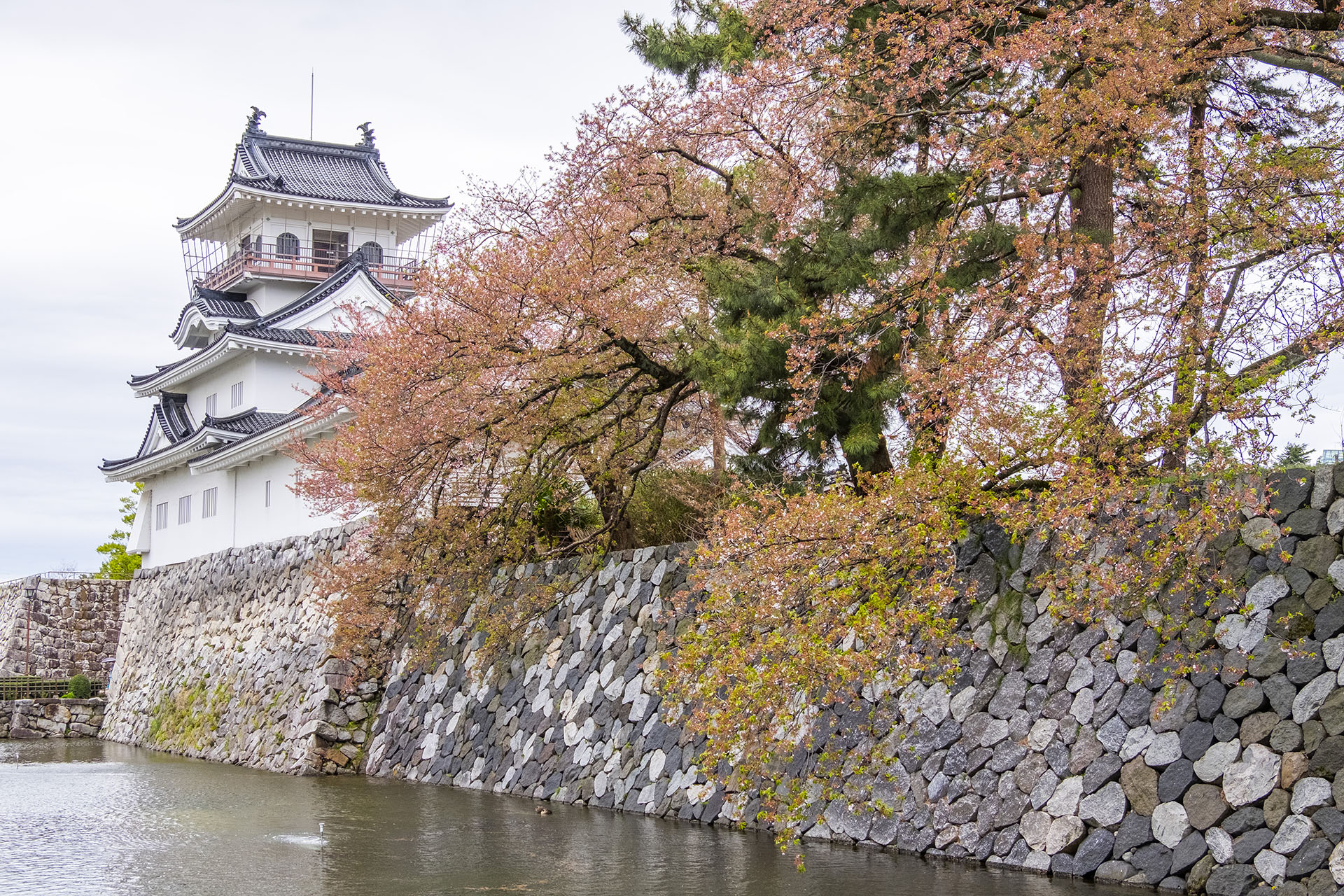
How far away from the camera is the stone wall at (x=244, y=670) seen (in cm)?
1656

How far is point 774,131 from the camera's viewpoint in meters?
11.0

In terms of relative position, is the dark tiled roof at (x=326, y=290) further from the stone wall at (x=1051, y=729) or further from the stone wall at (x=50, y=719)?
the stone wall at (x=1051, y=729)

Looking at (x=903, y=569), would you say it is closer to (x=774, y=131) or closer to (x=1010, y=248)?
(x=1010, y=248)

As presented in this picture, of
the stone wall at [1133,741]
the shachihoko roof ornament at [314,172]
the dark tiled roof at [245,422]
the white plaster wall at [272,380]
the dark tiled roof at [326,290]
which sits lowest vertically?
the stone wall at [1133,741]

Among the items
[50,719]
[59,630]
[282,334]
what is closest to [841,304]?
[282,334]

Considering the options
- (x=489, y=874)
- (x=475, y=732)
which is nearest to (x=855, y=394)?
(x=489, y=874)

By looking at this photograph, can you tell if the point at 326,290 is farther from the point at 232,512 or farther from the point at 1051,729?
the point at 1051,729

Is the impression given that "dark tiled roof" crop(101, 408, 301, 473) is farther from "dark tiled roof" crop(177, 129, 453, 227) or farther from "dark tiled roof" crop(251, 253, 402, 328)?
"dark tiled roof" crop(177, 129, 453, 227)

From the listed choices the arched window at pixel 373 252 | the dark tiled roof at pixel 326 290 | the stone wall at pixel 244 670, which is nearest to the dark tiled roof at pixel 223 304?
the dark tiled roof at pixel 326 290

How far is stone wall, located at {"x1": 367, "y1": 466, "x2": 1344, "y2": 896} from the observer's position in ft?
21.7

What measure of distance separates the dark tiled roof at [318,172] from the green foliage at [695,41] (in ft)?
52.9

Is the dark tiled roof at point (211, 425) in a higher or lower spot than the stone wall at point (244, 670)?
higher

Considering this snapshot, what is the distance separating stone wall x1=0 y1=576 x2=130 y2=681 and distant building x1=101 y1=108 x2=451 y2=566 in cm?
177

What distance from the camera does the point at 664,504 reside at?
14.8 metres
